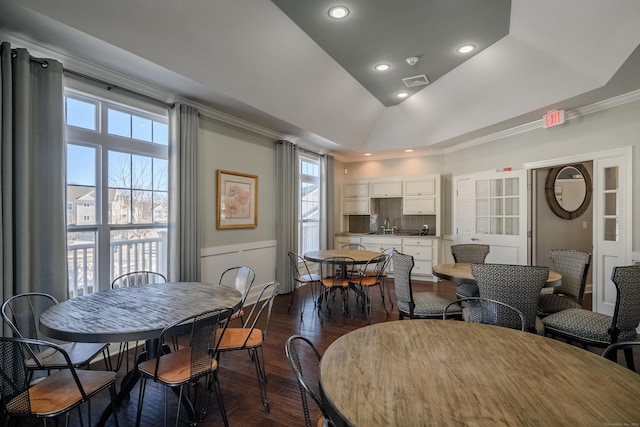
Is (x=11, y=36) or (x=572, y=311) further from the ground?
(x=11, y=36)

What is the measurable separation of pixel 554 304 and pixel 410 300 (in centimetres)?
149

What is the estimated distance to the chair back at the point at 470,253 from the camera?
4.17 metres

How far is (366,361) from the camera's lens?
130 cm

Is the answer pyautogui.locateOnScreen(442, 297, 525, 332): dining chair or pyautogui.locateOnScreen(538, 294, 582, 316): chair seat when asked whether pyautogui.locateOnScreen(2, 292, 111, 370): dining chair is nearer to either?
pyautogui.locateOnScreen(442, 297, 525, 332): dining chair

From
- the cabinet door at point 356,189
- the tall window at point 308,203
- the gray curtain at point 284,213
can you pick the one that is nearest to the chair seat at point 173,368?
the gray curtain at point 284,213

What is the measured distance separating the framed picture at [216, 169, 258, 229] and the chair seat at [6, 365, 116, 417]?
8.57 feet

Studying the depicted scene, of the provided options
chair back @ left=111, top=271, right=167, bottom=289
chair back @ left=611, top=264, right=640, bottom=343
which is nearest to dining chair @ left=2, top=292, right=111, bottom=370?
chair back @ left=111, top=271, right=167, bottom=289

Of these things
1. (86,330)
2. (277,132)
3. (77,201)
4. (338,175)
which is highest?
(277,132)

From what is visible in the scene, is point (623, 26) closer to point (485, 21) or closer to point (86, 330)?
point (485, 21)

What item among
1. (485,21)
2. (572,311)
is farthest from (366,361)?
(485,21)

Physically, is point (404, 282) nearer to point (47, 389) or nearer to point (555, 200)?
point (47, 389)

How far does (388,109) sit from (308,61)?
2.50 metres

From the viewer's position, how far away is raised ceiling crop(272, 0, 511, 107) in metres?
3.01

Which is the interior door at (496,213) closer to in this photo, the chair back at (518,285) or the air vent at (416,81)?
the air vent at (416,81)
